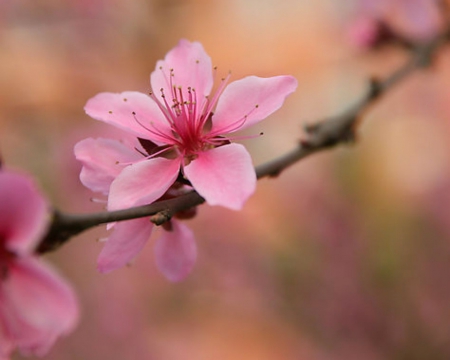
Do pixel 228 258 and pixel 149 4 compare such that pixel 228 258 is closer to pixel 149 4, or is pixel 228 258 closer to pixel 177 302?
pixel 177 302

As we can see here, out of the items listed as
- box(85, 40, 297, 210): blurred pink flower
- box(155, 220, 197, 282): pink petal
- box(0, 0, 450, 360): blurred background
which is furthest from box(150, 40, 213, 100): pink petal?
box(0, 0, 450, 360): blurred background

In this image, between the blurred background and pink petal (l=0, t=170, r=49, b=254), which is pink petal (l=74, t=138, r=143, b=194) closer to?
pink petal (l=0, t=170, r=49, b=254)

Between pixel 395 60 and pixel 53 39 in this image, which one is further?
pixel 395 60

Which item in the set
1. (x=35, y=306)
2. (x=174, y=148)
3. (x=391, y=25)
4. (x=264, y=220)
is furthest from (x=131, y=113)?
(x=264, y=220)

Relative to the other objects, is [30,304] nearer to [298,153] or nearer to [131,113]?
[131,113]

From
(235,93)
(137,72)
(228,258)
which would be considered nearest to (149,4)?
(137,72)
